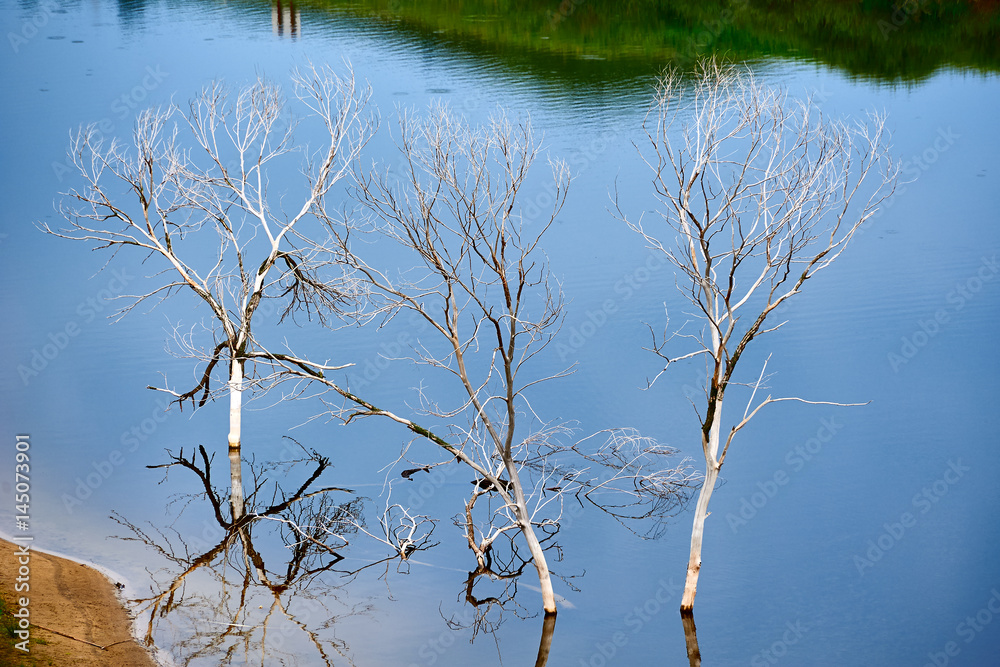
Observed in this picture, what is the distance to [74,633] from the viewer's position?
554 inches

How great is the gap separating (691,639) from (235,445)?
367 inches

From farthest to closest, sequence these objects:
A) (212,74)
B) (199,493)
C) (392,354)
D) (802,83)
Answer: (212,74), (802,83), (392,354), (199,493)

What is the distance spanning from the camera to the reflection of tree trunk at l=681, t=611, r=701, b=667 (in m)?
15.3

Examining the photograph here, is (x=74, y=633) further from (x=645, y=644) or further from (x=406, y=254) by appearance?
(x=406, y=254)

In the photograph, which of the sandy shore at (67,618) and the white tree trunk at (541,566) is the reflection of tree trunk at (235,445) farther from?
the white tree trunk at (541,566)

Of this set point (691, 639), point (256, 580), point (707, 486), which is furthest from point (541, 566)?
point (256, 580)

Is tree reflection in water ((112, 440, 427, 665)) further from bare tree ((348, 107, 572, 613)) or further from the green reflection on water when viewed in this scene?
the green reflection on water

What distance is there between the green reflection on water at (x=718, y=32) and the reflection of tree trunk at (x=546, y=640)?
80.7 feet

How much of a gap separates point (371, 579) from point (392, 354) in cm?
926

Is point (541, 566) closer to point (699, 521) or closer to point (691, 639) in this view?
point (699, 521)

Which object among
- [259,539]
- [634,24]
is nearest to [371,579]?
[259,539]

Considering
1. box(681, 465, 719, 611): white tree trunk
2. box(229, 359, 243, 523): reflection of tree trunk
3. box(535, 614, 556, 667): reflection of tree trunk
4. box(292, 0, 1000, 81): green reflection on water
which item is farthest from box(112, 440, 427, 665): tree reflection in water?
box(292, 0, 1000, 81): green reflection on water

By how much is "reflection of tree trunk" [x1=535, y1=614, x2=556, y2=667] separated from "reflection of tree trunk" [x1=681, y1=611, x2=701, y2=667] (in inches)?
73.3

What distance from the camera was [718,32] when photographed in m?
39.3
